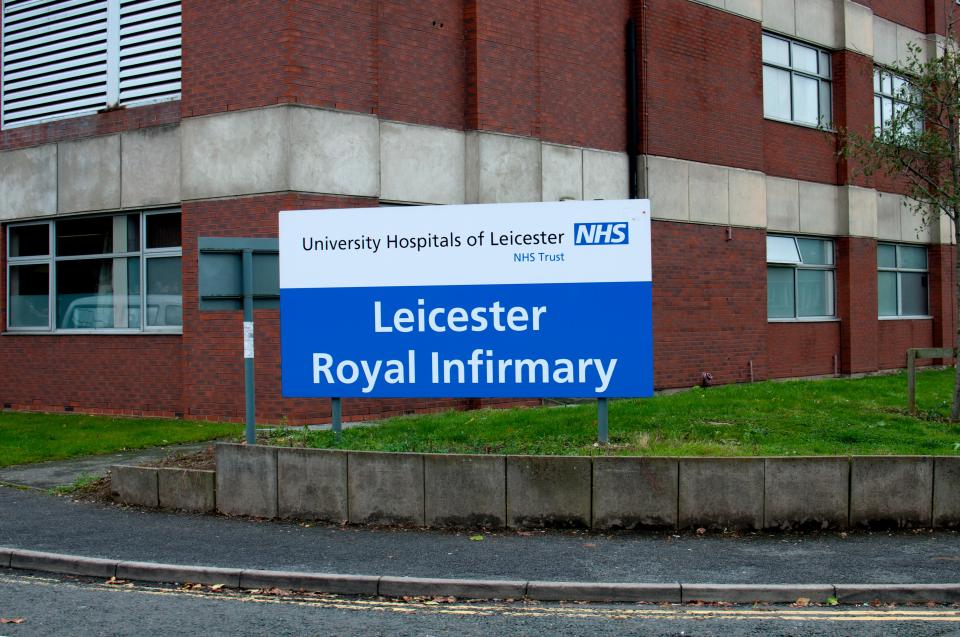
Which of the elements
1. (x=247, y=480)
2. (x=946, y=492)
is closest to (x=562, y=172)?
(x=247, y=480)

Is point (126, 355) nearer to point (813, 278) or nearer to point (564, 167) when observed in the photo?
point (564, 167)

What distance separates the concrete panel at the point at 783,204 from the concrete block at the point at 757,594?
18.0 m

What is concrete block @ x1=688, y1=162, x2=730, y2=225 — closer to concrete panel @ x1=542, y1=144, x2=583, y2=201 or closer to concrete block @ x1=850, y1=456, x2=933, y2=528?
concrete panel @ x1=542, y1=144, x2=583, y2=201

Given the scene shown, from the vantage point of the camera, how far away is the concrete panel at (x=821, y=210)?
83.8 feet

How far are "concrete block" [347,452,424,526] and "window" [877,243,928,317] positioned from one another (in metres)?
21.1

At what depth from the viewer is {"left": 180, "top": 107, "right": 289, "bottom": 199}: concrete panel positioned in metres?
16.4

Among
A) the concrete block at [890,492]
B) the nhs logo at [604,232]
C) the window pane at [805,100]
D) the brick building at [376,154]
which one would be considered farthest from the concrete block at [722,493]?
the window pane at [805,100]

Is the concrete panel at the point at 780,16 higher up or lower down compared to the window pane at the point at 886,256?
higher up

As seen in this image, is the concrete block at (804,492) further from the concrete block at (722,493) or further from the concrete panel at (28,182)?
the concrete panel at (28,182)

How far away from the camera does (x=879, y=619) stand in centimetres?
692

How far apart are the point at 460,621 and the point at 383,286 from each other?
5.25 m

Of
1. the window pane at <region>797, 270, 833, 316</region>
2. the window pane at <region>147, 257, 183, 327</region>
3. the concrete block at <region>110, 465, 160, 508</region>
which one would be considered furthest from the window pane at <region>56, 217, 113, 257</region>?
the window pane at <region>797, 270, 833, 316</region>

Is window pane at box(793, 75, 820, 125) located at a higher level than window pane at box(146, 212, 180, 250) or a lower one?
higher

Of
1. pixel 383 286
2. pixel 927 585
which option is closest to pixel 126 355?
pixel 383 286
